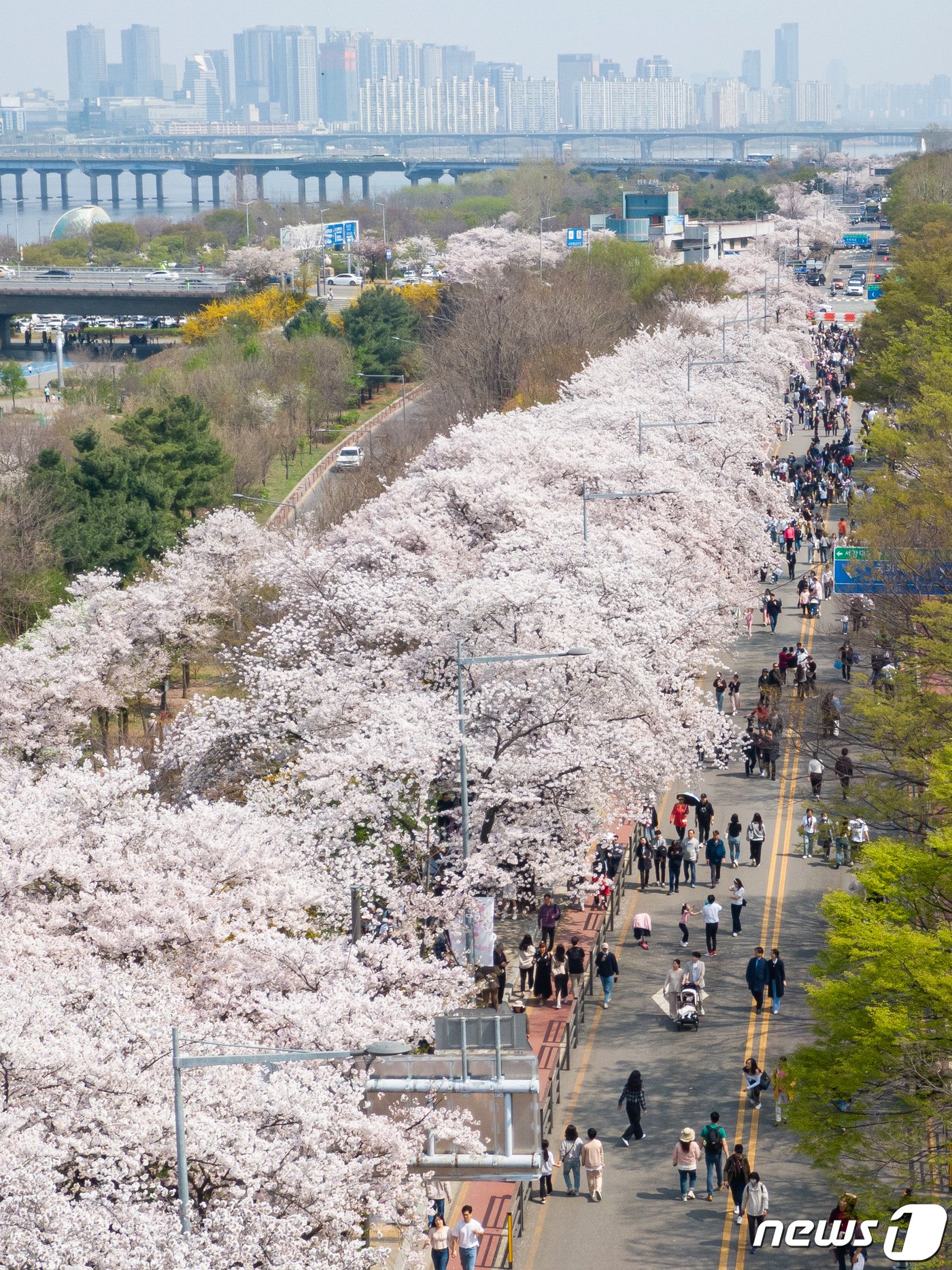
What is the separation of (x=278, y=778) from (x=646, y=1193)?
9.13 meters

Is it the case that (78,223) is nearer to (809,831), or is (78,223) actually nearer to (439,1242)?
(809,831)

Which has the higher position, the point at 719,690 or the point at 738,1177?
the point at 719,690

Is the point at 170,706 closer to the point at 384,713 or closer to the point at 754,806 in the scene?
the point at 754,806

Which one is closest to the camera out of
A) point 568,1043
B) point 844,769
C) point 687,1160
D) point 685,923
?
point 687,1160

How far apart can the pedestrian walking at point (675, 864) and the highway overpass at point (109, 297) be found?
96.7 meters

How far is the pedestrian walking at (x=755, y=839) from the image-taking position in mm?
29922

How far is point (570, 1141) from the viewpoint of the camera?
65.0 feet

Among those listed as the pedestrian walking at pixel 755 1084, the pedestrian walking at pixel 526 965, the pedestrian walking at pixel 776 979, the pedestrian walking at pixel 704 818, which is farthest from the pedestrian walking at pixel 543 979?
the pedestrian walking at pixel 704 818

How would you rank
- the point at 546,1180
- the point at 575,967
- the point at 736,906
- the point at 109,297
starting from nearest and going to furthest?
the point at 546,1180, the point at 575,967, the point at 736,906, the point at 109,297

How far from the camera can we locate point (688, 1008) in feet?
78.3

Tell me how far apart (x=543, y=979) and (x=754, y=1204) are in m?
6.59

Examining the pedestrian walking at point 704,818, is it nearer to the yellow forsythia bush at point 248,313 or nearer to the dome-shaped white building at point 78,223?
the yellow forsythia bush at point 248,313

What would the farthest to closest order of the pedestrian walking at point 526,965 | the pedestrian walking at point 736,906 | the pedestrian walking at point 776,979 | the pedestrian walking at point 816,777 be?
the pedestrian walking at point 816,777, the pedestrian walking at point 736,906, the pedestrian walking at point 526,965, the pedestrian walking at point 776,979

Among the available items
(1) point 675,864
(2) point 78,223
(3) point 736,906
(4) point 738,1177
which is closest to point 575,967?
(3) point 736,906
